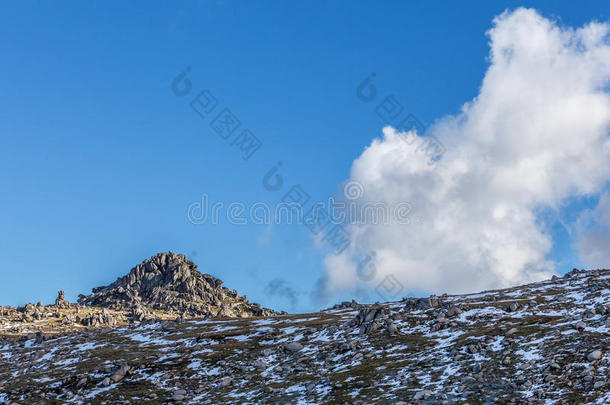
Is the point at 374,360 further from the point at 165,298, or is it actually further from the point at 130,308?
the point at 165,298

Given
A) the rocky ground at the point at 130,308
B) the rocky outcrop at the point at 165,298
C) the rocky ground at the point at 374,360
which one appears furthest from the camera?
the rocky outcrop at the point at 165,298

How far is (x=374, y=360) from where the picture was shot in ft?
153

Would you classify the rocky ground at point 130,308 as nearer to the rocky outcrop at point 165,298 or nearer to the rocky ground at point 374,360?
the rocky outcrop at point 165,298

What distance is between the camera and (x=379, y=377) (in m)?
41.5

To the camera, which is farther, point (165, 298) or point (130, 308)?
point (165, 298)

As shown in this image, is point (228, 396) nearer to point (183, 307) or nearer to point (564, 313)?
point (564, 313)

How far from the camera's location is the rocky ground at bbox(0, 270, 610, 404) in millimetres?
34844

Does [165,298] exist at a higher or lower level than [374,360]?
higher

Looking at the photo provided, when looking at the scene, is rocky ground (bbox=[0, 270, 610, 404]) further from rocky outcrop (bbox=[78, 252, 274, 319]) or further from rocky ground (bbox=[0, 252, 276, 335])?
rocky outcrop (bbox=[78, 252, 274, 319])

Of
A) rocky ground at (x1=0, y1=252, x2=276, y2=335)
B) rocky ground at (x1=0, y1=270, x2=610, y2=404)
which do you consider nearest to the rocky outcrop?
rocky ground at (x1=0, y1=252, x2=276, y2=335)

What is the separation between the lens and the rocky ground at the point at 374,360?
114ft

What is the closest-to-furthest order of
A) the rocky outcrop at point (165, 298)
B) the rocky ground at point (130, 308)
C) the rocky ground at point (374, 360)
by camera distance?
the rocky ground at point (374, 360) → the rocky ground at point (130, 308) → the rocky outcrop at point (165, 298)

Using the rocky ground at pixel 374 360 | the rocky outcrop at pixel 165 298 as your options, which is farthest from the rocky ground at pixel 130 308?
the rocky ground at pixel 374 360

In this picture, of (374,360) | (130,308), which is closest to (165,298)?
(130,308)
